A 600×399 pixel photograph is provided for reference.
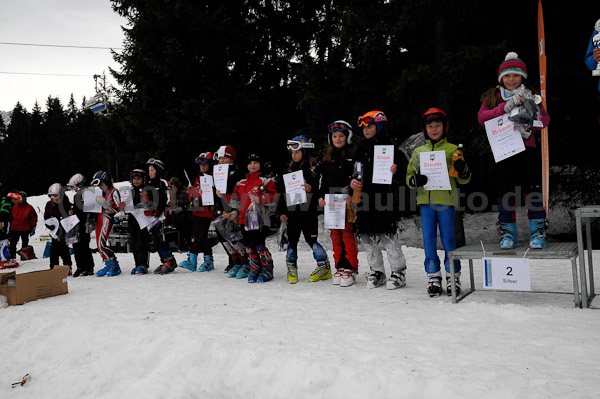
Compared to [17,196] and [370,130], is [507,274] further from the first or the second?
[17,196]

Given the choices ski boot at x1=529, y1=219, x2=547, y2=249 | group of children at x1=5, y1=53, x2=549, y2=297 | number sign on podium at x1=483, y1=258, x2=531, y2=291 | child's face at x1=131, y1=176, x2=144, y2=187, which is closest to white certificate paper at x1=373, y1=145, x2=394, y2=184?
group of children at x1=5, y1=53, x2=549, y2=297

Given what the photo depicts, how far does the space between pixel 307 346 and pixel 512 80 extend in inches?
141

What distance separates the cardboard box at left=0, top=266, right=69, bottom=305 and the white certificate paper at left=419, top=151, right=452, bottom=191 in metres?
5.57

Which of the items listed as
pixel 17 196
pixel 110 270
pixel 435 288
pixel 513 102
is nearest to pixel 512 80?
pixel 513 102

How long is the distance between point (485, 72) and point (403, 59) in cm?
204

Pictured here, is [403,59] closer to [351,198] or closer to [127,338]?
[351,198]

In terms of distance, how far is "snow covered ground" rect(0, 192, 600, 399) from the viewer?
3.25m

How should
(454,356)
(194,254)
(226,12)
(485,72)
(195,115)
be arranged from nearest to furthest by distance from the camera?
(454,356) < (194,254) < (485,72) < (195,115) < (226,12)

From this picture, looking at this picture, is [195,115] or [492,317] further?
[195,115]

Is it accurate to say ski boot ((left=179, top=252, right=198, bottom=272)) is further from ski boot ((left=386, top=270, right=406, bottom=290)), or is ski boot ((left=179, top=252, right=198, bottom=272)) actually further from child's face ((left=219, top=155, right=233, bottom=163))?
ski boot ((left=386, top=270, right=406, bottom=290))

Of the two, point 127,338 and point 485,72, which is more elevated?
point 485,72

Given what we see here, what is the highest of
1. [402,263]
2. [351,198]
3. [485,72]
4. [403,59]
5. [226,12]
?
[226,12]

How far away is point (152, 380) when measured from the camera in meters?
3.77

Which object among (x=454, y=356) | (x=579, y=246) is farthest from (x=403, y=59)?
(x=454, y=356)
